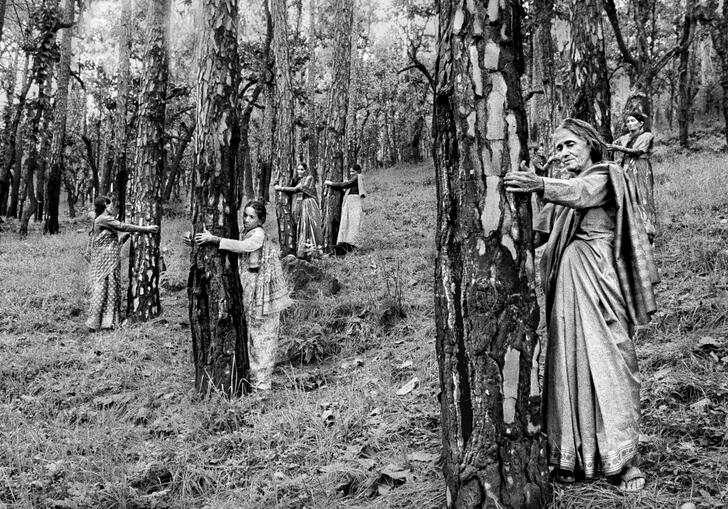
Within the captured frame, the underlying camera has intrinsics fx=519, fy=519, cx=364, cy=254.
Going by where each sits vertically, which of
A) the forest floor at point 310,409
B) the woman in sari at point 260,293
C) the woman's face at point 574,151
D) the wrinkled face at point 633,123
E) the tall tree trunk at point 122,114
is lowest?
the forest floor at point 310,409

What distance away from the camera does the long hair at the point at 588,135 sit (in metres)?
3.17

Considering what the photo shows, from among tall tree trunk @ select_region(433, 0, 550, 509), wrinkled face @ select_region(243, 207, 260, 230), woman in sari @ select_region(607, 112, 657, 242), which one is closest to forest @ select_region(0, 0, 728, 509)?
tall tree trunk @ select_region(433, 0, 550, 509)

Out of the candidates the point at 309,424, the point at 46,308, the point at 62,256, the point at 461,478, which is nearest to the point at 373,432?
the point at 309,424

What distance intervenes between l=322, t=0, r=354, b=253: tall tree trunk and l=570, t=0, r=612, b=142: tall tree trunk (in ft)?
18.7

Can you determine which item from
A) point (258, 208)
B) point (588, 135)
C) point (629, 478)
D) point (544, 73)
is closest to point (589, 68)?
point (588, 135)

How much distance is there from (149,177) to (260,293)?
3.90 meters

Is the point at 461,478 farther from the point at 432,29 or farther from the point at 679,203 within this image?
the point at 432,29

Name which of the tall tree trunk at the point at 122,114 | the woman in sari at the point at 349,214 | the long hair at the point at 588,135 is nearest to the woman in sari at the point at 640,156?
the woman in sari at the point at 349,214

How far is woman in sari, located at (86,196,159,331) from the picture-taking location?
8047 millimetres

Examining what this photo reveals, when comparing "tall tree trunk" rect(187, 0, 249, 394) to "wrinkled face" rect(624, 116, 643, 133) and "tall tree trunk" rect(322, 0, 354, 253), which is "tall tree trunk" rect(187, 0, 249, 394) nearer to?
"tall tree trunk" rect(322, 0, 354, 253)

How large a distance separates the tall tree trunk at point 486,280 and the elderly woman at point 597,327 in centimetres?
23

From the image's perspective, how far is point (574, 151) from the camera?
315 cm

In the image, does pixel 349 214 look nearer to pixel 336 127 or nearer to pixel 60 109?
pixel 336 127

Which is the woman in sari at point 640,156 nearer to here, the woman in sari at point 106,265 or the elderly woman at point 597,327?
the elderly woman at point 597,327
